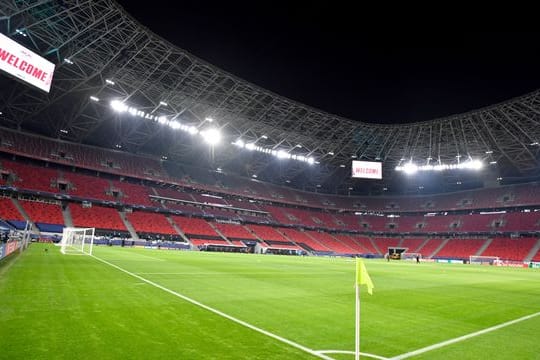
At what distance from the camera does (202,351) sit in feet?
16.6

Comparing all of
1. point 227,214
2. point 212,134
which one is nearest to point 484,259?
point 227,214

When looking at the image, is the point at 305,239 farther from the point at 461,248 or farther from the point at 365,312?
the point at 365,312

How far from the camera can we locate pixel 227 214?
233ft

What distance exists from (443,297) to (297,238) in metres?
61.6

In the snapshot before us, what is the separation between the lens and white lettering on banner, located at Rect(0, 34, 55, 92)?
28.3 m

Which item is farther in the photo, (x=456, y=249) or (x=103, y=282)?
(x=456, y=249)

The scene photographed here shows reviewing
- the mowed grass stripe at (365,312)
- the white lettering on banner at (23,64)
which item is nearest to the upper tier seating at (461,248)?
the mowed grass stripe at (365,312)

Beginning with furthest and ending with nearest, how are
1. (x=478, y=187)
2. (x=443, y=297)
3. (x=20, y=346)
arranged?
(x=478, y=187), (x=443, y=297), (x=20, y=346)

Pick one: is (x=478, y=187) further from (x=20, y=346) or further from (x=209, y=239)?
(x=20, y=346)

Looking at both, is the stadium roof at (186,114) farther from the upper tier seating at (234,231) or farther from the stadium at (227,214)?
the upper tier seating at (234,231)

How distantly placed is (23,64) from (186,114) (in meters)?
25.8

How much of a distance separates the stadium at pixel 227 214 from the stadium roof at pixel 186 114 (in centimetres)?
31

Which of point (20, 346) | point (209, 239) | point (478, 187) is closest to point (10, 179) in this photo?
point (209, 239)

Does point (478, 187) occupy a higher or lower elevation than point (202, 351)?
higher
